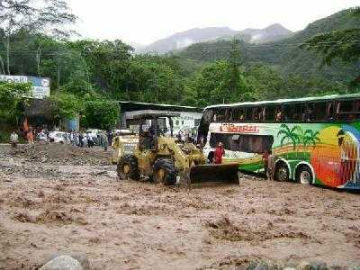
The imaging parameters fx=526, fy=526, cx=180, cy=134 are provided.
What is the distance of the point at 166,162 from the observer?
18188 mm

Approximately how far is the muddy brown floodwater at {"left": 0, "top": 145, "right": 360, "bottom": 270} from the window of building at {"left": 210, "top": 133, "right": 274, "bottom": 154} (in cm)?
257

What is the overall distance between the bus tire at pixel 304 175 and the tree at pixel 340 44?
5.18 metres

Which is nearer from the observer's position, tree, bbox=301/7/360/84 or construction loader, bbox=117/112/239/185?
construction loader, bbox=117/112/239/185

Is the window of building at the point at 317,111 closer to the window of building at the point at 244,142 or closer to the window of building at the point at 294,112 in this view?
the window of building at the point at 294,112

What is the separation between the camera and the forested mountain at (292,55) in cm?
4863

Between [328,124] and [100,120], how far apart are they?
1286 inches

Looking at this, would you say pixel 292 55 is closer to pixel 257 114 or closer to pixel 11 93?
pixel 11 93

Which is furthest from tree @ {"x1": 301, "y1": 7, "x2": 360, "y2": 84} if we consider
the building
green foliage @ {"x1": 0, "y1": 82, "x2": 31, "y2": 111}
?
the building

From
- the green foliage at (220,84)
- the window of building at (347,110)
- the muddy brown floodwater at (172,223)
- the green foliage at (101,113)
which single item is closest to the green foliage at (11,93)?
the green foliage at (101,113)

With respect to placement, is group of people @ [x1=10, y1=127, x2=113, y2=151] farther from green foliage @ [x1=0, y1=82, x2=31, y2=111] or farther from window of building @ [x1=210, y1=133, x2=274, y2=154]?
window of building @ [x1=210, y1=133, x2=274, y2=154]

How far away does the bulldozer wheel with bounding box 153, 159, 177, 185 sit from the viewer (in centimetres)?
1792

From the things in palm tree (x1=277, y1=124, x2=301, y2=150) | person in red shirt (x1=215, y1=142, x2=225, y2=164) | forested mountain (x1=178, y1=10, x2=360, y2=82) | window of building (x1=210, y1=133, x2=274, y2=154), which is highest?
forested mountain (x1=178, y1=10, x2=360, y2=82)

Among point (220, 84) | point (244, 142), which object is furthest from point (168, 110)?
point (244, 142)

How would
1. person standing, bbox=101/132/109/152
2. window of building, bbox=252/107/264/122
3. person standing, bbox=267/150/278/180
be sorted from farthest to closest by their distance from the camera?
person standing, bbox=101/132/109/152 < window of building, bbox=252/107/264/122 < person standing, bbox=267/150/278/180
